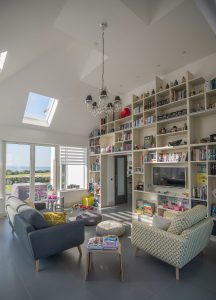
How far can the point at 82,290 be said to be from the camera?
225 cm

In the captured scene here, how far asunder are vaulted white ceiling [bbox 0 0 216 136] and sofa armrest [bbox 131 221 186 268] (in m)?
3.53

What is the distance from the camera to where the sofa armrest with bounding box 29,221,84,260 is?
8.57ft

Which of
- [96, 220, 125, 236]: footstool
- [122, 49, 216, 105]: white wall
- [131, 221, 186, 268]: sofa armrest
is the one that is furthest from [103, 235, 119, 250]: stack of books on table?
[122, 49, 216, 105]: white wall

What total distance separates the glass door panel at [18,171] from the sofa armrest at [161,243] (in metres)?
4.35

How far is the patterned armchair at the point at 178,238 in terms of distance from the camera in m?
2.43

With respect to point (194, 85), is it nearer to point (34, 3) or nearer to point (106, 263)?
point (34, 3)

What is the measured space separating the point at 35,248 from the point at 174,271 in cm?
205

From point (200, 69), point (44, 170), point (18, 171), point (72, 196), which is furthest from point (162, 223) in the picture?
point (18, 171)

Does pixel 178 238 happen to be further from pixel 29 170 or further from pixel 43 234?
pixel 29 170

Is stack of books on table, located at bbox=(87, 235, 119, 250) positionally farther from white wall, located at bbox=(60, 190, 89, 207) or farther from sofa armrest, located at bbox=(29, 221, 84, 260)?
white wall, located at bbox=(60, 190, 89, 207)

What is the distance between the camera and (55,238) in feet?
9.12

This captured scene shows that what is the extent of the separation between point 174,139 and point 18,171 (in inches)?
193

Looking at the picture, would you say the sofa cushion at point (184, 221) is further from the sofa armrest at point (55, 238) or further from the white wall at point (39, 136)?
the white wall at point (39, 136)

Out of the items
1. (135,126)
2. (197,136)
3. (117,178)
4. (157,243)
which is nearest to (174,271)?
(157,243)
